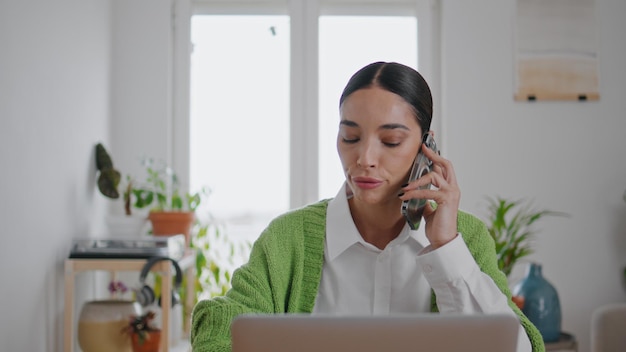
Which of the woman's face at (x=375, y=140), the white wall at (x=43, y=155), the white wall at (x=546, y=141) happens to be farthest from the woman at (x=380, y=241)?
the white wall at (x=546, y=141)

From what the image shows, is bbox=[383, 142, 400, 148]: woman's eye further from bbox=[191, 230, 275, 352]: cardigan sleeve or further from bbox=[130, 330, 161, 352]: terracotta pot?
bbox=[130, 330, 161, 352]: terracotta pot

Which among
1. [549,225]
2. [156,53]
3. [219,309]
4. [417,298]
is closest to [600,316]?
[417,298]

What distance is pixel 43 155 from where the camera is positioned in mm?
2824

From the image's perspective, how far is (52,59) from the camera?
2939 mm

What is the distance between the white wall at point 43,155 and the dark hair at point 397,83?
58.3 inches

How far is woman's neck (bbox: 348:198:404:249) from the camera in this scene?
1.44 metres

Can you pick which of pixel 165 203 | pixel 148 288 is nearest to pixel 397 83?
pixel 148 288

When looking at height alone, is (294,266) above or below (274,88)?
below

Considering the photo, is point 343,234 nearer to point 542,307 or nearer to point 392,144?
point 392,144

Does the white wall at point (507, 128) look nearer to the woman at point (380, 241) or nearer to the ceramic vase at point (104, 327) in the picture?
the ceramic vase at point (104, 327)

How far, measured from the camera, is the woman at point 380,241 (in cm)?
129

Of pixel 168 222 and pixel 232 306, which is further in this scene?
pixel 168 222

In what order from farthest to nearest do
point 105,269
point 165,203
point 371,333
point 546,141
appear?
point 546,141
point 165,203
point 105,269
point 371,333

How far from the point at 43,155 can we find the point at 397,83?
1.85m
